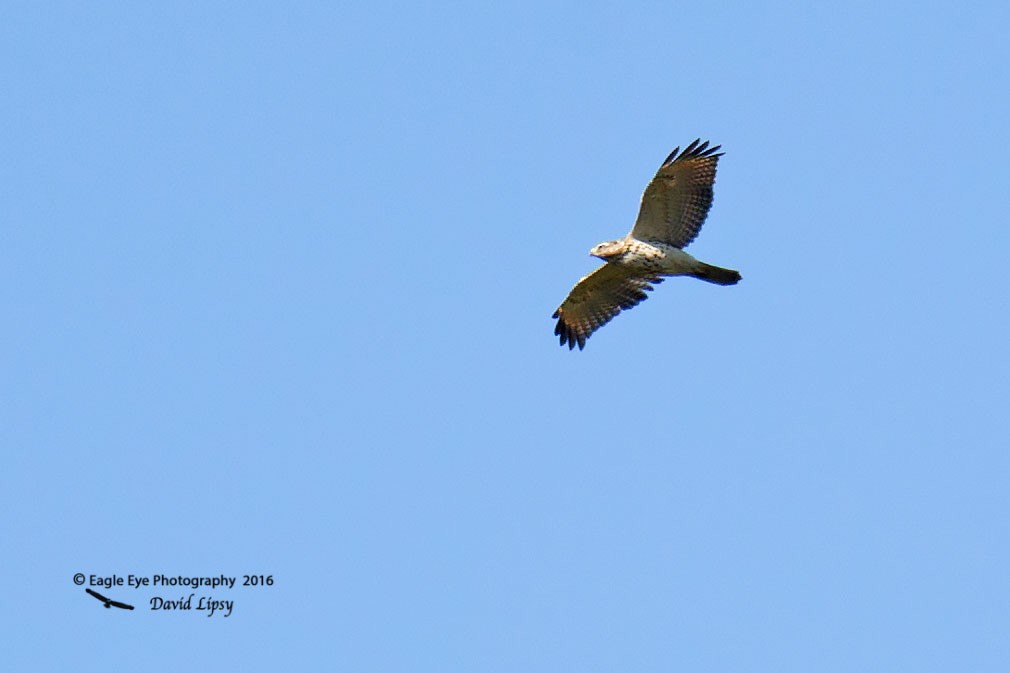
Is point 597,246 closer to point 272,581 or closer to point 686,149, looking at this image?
point 686,149

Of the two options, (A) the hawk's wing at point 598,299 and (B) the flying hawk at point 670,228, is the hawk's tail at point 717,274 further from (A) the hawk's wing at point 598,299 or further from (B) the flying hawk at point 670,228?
(A) the hawk's wing at point 598,299

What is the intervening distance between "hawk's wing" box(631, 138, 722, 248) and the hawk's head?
0.35 m

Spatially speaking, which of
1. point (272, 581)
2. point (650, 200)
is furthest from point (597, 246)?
point (272, 581)

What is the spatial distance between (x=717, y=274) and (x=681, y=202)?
45.1 inches

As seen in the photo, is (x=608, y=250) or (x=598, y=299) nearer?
(x=608, y=250)

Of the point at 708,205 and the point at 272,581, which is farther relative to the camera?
the point at 708,205

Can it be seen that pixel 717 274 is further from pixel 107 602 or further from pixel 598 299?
pixel 107 602

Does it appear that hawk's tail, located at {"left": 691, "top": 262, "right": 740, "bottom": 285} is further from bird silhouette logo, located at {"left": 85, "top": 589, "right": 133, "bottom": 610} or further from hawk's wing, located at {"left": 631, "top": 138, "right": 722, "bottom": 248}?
bird silhouette logo, located at {"left": 85, "top": 589, "right": 133, "bottom": 610}

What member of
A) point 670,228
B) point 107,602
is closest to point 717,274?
point 670,228

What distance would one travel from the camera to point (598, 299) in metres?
18.9

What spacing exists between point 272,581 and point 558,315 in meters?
5.79

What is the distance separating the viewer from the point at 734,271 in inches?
682

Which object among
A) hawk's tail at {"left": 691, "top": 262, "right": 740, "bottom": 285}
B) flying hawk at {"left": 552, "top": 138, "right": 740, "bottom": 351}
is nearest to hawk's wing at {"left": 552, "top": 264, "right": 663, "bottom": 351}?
flying hawk at {"left": 552, "top": 138, "right": 740, "bottom": 351}

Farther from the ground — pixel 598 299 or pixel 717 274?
pixel 598 299
